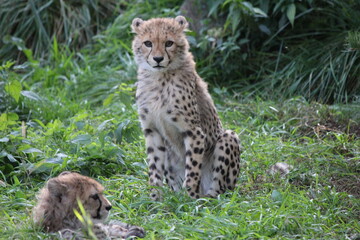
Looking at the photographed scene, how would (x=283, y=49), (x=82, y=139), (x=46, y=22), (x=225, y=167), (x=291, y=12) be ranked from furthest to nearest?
(x=46, y=22)
(x=283, y=49)
(x=291, y=12)
(x=82, y=139)
(x=225, y=167)

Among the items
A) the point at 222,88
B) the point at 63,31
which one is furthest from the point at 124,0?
the point at 222,88

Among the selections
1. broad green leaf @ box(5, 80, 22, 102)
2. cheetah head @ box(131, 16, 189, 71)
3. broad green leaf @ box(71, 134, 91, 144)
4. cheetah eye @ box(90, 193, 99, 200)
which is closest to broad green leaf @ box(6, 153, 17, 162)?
broad green leaf @ box(71, 134, 91, 144)

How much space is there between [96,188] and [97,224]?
23 centimetres

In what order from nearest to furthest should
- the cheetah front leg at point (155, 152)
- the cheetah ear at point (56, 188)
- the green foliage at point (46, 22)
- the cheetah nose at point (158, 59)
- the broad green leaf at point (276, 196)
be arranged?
1. the cheetah ear at point (56, 188)
2. the broad green leaf at point (276, 196)
3. the cheetah nose at point (158, 59)
4. the cheetah front leg at point (155, 152)
5. the green foliage at point (46, 22)

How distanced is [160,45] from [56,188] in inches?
62.2

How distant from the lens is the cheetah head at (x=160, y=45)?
17.1 feet

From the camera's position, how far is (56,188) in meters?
4.13

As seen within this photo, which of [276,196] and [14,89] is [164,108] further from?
[14,89]

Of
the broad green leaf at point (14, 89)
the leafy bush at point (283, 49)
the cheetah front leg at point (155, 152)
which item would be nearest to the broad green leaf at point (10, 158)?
the broad green leaf at point (14, 89)

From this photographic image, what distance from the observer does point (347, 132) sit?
6434mm

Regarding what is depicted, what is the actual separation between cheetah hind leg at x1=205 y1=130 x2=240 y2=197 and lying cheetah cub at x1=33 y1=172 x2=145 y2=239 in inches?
49.2

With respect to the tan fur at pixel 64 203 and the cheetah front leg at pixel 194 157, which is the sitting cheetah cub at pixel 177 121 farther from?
the tan fur at pixel 64 203

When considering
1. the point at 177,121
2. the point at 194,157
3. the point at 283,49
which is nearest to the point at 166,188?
the point at 194,157

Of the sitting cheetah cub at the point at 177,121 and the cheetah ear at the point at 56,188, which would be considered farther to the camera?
the sitting cheetah cub at the point at 177,121
